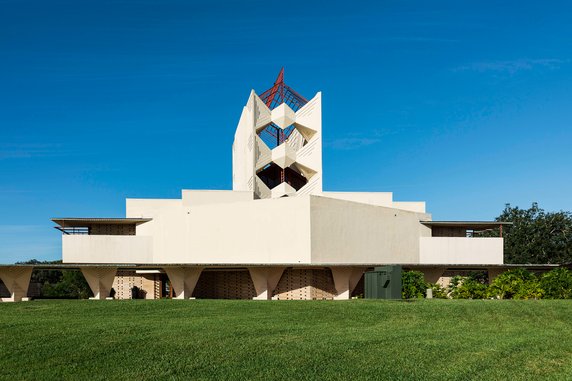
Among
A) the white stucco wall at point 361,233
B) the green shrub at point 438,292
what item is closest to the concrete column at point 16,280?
the white stucco wall at point 361,233

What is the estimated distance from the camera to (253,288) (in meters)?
32.6

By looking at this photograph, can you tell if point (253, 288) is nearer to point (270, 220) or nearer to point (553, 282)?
point (270, 220)

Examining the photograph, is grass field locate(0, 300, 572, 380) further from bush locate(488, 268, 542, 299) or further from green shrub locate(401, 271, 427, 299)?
green shrub locate(401, 271, 427, 299)

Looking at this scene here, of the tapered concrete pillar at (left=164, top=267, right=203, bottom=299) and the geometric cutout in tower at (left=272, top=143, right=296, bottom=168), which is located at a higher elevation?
the geometric cutout in tower at (left=272, top=143, right=296, bottom=168)

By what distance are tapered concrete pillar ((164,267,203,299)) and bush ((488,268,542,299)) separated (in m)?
15.0

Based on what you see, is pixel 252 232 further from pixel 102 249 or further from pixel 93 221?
pixel 93 221

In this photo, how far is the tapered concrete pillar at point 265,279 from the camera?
31.1 m

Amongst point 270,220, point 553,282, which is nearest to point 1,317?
point 270,220

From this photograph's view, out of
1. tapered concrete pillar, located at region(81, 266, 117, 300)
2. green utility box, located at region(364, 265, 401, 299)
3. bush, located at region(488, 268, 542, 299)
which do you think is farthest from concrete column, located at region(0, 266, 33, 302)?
bush, located at region(488, 268, 542, 299)

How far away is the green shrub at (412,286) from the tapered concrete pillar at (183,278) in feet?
35.9

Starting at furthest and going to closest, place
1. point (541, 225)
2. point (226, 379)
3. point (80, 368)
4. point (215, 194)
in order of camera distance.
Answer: point (541, 225) < point (215, 194) < point (80, 368) < point (226, 379)

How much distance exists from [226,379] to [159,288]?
3235cm

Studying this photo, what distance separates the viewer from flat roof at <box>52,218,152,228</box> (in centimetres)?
3709

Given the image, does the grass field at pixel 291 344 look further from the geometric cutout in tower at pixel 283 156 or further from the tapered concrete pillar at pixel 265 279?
the geometric cutout in tower at pixel 283 156
